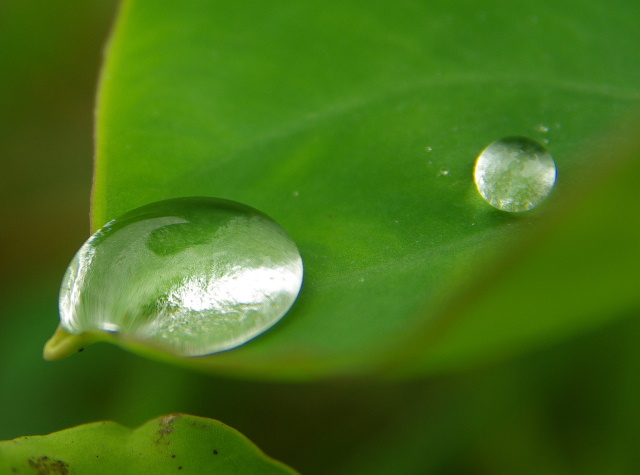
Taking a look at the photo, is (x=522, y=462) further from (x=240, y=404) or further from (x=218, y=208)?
(x=218, y=208)

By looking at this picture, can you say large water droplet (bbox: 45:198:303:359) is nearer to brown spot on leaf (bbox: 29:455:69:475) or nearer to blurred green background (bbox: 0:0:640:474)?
brown spot on leaf (bbox: 29:455:69:475)

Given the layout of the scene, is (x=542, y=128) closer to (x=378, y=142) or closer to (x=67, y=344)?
(x=378, y=142)

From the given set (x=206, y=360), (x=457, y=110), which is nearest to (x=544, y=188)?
(x=457, y=110)

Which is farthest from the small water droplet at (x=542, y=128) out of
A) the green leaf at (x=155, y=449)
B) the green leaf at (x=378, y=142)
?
the green leaf at (x=155, y=449)

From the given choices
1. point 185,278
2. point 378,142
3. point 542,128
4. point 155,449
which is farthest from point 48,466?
point 542,128

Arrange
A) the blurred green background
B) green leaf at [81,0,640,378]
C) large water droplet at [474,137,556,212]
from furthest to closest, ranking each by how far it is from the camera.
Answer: the blurred green background < large water droplet at [474,137,556,212] < green leaf at [81,0,640,378]

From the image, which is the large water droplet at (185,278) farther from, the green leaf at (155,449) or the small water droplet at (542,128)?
the small water droplet at (542,128)

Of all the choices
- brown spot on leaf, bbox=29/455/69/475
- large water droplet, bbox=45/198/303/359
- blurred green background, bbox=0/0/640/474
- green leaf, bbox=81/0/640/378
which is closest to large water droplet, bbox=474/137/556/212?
green leaf, bbox=81/0/640/378
